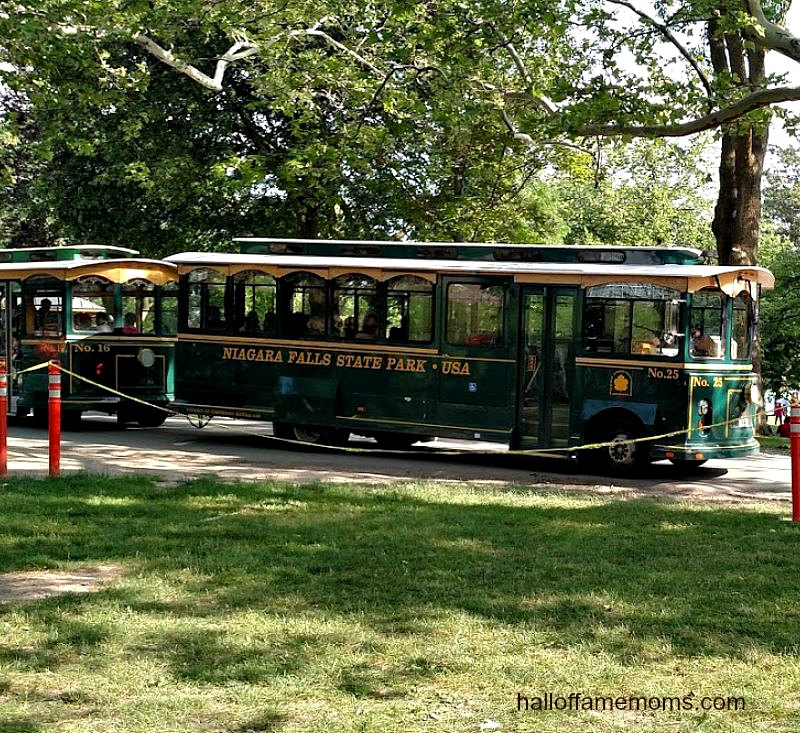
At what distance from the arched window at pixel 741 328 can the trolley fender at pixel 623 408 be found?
137cm

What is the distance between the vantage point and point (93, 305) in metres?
21.8

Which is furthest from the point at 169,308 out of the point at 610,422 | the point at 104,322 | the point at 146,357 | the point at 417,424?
the point at 610,422

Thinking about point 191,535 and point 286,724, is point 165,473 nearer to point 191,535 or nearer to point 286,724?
point 191,535

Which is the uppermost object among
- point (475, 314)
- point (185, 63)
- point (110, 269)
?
point (185, 63)

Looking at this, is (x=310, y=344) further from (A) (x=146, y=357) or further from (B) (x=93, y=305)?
(B) (x=93, y=305)

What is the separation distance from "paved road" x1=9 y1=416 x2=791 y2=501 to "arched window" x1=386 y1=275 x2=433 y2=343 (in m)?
1.86

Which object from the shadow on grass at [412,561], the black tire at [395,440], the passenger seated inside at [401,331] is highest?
the passenger seated inside at [401,331]

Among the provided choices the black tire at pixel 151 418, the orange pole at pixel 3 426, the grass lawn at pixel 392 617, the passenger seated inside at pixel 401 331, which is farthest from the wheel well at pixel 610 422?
the black tire at pixel 151 418

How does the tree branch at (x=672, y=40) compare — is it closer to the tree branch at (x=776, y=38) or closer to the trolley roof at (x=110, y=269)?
the tree branch at (x=776, y=38)

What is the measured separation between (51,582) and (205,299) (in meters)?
11.6

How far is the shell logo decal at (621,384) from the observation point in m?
16.5

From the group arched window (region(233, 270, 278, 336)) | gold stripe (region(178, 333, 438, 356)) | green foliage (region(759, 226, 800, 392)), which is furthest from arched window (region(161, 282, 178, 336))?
green foliage (region(759, 226, 800, 392))

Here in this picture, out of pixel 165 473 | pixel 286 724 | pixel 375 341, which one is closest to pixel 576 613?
pixel 286 724

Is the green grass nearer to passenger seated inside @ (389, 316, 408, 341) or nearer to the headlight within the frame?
passenger seated inside @ (389, 316, 408, 341)
